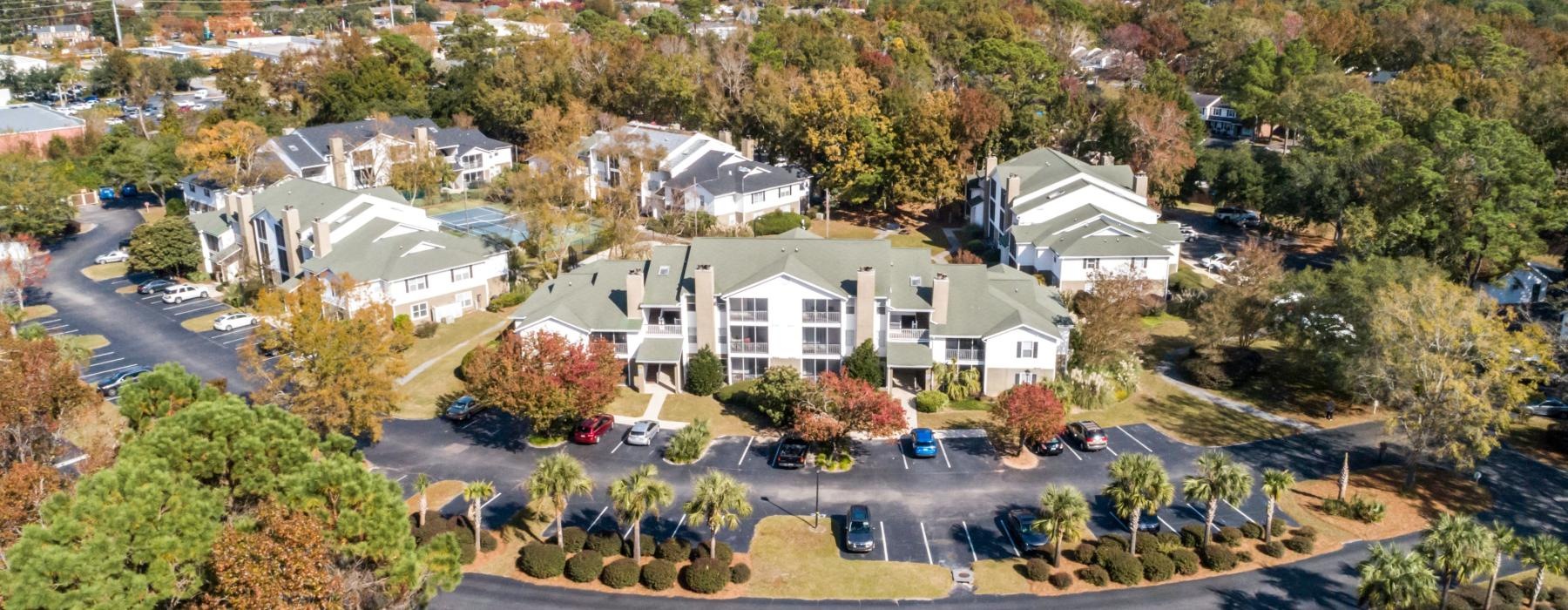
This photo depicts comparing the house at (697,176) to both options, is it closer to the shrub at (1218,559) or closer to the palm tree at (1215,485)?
the palm tree at (1215,485)

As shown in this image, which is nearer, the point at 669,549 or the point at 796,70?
the point at 669,549

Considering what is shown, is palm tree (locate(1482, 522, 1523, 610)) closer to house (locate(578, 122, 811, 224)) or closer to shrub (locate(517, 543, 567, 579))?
shrub (locate(517, 543, 567, 579))

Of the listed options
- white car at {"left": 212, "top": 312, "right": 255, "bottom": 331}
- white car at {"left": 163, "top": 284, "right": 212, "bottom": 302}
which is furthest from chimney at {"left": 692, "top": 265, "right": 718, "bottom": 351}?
white car at {"left": 163, "top": 284, "right": 212, "bottom": 302}

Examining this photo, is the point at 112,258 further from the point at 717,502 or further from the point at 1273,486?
the point at 1273,486

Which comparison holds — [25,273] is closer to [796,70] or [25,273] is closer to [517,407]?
[517,407]

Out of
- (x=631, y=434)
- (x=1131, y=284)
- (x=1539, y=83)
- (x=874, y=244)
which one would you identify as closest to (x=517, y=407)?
(x=631, y=434)

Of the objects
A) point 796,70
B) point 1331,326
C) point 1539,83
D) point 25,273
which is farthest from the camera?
point 796,70

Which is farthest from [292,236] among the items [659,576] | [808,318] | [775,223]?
[659,576]
